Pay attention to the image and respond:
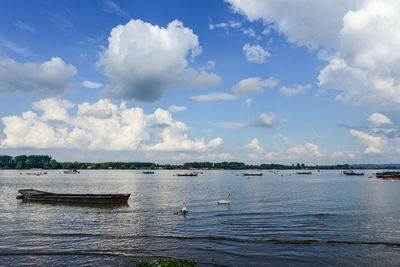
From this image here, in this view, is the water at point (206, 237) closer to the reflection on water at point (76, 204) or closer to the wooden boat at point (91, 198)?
the reflection on water at point (76, 204)

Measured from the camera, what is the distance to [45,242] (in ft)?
87.7

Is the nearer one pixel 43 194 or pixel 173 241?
pixel 173 241

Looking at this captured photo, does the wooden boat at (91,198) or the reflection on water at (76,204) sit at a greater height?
the wooden boat at (91,198)

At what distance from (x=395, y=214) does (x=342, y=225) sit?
14.1 m

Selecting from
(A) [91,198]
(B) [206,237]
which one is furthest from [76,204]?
(B) [206,237]

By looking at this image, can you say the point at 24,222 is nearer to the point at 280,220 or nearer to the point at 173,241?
the point at 173,241

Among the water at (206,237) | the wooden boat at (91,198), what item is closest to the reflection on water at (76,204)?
the wooden boat at (91,198)

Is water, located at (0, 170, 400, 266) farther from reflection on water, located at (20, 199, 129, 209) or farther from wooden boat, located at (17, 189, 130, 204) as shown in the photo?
wooden boat, located at (17, 189, 130, 204)

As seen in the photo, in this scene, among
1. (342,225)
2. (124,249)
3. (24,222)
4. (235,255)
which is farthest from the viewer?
(24,222)

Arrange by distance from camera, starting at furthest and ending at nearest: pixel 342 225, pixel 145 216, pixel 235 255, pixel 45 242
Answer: pixel 145 216
pixel 342 225
pixel 45 242
pixel 235 255

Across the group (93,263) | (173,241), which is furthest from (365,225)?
(93,263)

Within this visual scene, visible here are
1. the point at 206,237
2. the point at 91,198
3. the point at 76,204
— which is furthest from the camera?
the point at 76,204

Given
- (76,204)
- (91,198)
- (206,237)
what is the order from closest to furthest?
(206,237), (91,198), (76,204)

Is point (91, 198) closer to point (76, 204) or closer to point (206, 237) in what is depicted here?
point (76, 204)
